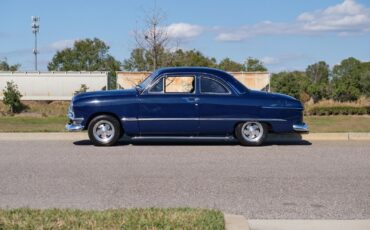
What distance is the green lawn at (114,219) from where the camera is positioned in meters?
5.07

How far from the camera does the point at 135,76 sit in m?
28.3

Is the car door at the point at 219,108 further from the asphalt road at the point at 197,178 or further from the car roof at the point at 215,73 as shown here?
the asphalt road at the point at 197,178

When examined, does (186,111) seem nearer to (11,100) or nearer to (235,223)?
(235,223)

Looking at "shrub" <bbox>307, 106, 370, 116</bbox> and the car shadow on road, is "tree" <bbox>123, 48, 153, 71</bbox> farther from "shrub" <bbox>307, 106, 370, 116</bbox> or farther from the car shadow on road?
the car shadow on road

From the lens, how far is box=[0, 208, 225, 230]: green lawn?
5066 mm

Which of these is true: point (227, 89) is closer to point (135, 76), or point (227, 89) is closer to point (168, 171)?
point (168, 171)

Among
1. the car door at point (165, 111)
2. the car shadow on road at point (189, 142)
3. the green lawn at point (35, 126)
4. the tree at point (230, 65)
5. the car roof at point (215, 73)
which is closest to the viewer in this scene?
the car door at point (165, 111)

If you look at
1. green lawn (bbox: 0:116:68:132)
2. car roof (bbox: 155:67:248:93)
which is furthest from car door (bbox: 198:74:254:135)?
green lawn (bbox: 0:116:68:132)

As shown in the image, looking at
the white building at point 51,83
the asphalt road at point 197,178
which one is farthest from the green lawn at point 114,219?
the white building at point 51,83

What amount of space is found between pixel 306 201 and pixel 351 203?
21.1 inches

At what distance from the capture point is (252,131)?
1238 centimetres

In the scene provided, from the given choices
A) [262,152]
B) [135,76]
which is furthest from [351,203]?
[135,76]

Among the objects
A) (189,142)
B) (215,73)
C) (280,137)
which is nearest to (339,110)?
(280,137)

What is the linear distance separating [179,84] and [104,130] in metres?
1.92
